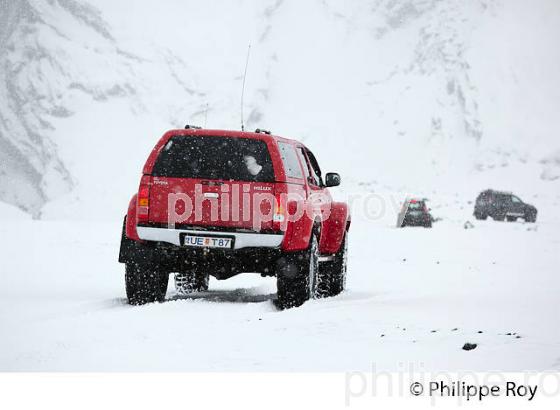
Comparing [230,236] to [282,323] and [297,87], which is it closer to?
[282,323]

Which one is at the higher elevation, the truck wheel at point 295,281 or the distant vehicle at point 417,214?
the truck wheel at point 295,281

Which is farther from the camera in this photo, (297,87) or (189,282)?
(297,87)

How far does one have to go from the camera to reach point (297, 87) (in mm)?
56656

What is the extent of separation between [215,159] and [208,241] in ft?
2.85

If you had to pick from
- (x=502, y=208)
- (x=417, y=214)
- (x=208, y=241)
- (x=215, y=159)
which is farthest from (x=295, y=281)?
(x=502, y=208)

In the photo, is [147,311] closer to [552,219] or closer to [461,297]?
[461,297]

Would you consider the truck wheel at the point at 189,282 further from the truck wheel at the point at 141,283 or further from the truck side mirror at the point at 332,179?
the truck side mirror at the point at 332,179

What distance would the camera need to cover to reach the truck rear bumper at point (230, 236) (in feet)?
28.9

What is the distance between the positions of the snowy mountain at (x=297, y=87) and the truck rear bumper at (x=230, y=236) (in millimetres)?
37830

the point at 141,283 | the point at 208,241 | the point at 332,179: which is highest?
the point at 332,179

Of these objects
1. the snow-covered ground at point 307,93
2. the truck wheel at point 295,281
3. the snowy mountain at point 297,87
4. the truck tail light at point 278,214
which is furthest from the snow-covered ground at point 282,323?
the snowy mountain at point 297,87

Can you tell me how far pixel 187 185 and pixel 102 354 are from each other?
2990 mm

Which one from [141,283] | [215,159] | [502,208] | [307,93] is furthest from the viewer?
[307,93]

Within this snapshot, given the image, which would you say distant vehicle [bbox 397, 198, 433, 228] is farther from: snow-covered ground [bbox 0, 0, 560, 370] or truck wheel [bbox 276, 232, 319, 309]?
truck wheel [bbox 276, 232, 319, 309]
